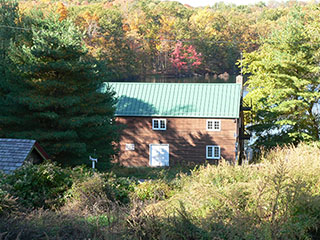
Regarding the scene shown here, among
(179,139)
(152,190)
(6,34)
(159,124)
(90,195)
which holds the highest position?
(6,34)

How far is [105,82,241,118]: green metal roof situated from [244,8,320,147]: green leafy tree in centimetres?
264

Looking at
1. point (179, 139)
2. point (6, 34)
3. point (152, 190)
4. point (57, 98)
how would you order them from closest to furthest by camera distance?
point (152, 190)
point (57, 98)
point (179, 139)
point (6, 34)

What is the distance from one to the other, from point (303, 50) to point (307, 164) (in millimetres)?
24457

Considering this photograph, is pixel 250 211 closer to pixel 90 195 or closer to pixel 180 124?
pixel 90 195

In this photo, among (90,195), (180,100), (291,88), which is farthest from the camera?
(180,100)

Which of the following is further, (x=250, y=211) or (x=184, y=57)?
(x=184, y=57)

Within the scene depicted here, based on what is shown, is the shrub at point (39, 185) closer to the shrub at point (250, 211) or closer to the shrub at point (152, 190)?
the shrub at point (152, 190)

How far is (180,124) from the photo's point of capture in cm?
3419

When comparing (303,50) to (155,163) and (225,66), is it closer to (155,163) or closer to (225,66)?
(155,163)

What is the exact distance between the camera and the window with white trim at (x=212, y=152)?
33.7m

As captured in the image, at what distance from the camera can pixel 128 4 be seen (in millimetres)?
95750

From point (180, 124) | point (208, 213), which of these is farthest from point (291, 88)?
point (208, 213)

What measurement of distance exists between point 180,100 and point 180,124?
74.7 inches

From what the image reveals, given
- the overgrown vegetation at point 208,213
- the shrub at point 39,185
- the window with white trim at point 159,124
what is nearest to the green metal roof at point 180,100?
the window with white trim at point 159,124
